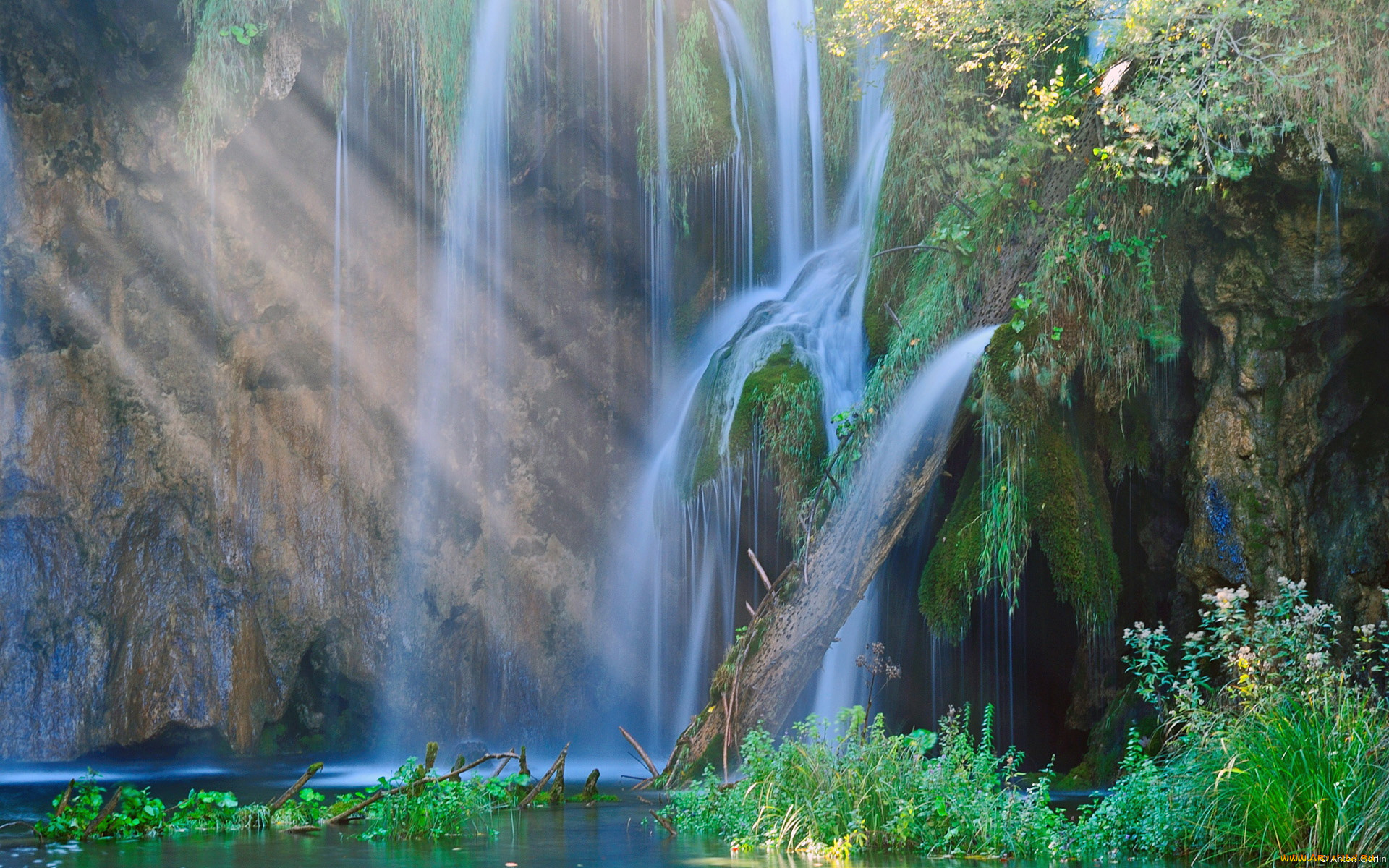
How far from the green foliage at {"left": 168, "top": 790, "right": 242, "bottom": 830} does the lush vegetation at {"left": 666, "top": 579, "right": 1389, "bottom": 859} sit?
3234 mm

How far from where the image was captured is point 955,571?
368 inches

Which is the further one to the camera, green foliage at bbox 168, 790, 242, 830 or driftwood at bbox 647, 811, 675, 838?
green foliage at bbox 168, 790, 242, 830

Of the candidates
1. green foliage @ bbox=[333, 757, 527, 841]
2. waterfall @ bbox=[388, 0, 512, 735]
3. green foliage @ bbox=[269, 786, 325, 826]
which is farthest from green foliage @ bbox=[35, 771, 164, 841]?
waterfall @ bbox=[388, 0, 512, 735]

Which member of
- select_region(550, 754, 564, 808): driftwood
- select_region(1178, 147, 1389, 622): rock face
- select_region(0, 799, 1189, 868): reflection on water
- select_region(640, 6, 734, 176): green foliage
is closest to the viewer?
select_region(0, 799, 1189, 868): reflection on water

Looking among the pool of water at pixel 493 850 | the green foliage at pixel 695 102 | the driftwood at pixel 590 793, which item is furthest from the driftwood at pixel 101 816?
the green foliage at pixel 695 102

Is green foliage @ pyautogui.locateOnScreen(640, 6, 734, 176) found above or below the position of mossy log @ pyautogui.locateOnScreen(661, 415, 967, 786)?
above

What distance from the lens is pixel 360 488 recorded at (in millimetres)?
14602

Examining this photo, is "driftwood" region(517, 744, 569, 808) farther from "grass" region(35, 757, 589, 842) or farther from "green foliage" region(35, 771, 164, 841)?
"green foliage" region(35, 771, 164, 841)

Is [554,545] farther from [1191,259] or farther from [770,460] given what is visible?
[1191,259]

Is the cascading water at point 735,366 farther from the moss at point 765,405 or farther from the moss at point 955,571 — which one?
the moss at point 955,571

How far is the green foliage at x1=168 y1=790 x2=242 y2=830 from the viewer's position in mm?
6848

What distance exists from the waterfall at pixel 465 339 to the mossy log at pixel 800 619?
276 inches

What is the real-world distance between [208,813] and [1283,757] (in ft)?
20.1

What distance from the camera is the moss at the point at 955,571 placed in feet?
30.5
